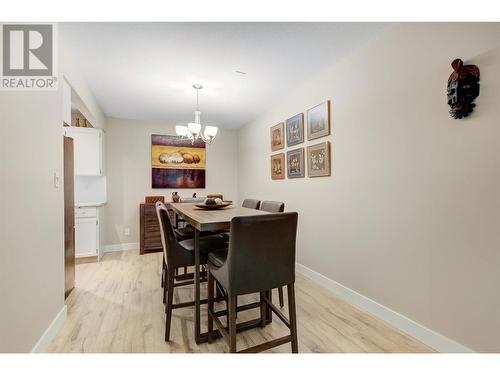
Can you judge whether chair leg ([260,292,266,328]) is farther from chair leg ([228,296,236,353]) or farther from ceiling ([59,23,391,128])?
ceiling ([59,23,391,128])

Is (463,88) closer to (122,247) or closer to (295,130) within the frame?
(295,130)

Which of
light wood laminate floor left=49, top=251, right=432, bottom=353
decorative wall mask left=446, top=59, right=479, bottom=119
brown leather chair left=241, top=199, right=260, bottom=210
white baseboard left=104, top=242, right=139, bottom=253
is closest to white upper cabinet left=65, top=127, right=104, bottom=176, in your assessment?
white baseboard left=104, top=242, right=139, bottom=253

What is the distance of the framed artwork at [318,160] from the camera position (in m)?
2.60

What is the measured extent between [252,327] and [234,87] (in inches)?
103

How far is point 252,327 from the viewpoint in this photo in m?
1.81

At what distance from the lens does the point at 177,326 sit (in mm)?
1884

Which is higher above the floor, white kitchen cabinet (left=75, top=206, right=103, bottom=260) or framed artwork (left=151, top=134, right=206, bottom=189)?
framed artwork (left=151, top=134, right=206, bottom=189)

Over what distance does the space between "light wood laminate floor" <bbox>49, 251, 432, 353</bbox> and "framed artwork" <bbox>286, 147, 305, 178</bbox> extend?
53.5 inches

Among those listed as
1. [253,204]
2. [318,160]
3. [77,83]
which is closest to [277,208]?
[253,204]

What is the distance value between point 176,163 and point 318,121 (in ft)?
9.73

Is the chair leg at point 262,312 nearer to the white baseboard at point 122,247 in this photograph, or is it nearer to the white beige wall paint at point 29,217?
the white beige wall paint at point 29,217

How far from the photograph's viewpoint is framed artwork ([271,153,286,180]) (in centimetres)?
342

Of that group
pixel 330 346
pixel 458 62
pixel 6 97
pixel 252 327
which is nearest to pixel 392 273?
pixel 330 346
